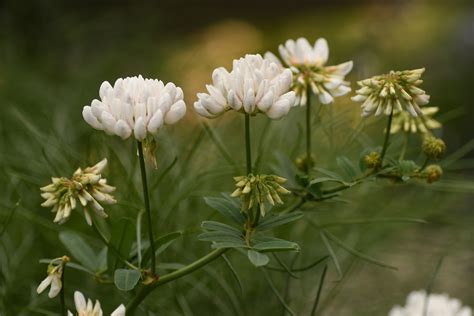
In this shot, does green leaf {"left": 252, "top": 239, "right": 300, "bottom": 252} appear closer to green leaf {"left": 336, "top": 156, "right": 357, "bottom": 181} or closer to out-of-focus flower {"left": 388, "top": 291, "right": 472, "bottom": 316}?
green leaf {"left": 336, "top": 156, "right": 357, "bottom": 181}

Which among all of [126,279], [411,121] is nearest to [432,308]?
[411,121]

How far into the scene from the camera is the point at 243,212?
399mm

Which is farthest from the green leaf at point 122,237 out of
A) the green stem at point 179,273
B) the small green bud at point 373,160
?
the small green bud at point 373,160

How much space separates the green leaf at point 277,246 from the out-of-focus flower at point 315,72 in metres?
0.11

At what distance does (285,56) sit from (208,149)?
342 millimetres

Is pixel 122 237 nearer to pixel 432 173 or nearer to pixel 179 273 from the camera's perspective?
pixel 179 273

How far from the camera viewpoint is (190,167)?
2.46 feet

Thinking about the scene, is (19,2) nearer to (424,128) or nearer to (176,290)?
(176,290)

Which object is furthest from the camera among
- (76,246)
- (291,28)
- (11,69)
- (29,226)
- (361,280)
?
(291,28)

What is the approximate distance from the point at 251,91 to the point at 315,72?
0.12m

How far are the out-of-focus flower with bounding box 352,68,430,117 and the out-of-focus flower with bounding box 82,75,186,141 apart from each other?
100 millimetres

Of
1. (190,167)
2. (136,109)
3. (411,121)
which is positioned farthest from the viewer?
(190,167)

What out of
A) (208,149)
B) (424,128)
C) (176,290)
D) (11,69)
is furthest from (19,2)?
(424,128)

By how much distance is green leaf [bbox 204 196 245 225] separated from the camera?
393 millimetres
